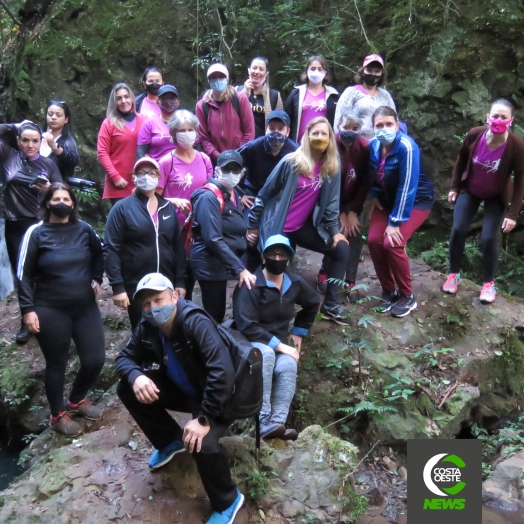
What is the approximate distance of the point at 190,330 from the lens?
3.45m

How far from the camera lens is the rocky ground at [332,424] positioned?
12.8ft

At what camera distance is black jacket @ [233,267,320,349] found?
15.0 feet

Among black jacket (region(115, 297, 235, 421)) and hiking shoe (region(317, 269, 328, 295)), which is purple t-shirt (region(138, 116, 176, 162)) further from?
black jacket (region(115, 297, 235, 421))

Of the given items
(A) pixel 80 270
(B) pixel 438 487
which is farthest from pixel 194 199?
(B) pixel 438 487

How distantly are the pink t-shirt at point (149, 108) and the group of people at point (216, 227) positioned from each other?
3 cm

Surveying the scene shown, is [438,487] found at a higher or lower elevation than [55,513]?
lower

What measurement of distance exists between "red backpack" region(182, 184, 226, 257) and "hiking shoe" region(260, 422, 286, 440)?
1.76 m

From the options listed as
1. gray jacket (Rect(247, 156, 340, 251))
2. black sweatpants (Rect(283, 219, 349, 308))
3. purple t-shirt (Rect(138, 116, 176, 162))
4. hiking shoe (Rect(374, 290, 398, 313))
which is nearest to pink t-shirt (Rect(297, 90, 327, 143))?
gray jacket (Rect(247, 156, 340, 251))

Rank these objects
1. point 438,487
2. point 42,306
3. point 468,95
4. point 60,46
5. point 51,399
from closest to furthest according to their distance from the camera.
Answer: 1. point 438,487
2. point 42,306
3. point 51,399
4. point 468,95
5. point 60,46

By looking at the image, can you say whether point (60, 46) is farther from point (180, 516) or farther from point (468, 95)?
point (180, 516)

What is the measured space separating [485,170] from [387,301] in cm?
168

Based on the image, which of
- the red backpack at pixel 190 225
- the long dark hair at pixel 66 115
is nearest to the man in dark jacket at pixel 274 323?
the red backpack at pixel 190 225

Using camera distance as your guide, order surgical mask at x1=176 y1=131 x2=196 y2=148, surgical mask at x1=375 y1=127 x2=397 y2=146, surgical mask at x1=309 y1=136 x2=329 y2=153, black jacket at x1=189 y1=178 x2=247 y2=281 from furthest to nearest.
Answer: surgical mask at x1=375 y1=127 x2=397 y2=146 → surgical mask at x1=176 y1=131 x2=196 y2=148 → surgical mask at x1=309 y1=136 x2=329 y2=153 → black jacket at x1=189 y1=178 x2=247 y2=281

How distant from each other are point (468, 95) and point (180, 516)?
7106mm
